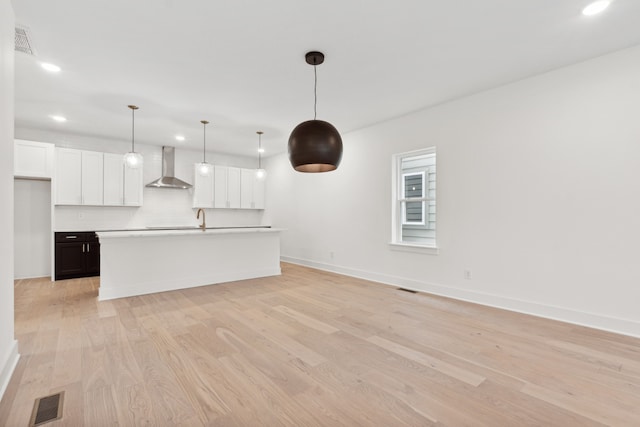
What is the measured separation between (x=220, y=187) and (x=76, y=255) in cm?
310

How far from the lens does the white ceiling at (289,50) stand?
2.36 metres

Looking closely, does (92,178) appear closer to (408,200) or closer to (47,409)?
(47,409)

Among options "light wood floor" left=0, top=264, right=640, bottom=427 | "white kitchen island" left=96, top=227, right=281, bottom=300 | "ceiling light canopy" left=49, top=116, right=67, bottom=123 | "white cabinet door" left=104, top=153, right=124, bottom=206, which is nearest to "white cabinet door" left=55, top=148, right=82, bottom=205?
"white cabinet door" left=104, top=153, right=124, bottom=206

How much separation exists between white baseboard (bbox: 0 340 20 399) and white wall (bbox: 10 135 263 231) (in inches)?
161

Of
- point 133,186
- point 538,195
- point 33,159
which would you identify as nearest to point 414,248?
point 538,195

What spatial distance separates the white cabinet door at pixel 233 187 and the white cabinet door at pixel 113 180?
2.25 m

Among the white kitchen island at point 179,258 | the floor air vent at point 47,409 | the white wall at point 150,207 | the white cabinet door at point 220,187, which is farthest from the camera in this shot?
the white cabinet door at point 220,187

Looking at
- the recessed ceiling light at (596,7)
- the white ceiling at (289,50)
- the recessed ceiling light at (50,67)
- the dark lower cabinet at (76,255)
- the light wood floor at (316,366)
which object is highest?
the recessed ceiling light at (596,7)

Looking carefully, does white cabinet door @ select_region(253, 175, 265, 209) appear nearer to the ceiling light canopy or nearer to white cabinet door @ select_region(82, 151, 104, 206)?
white cabinet door @ select_region(82, 151, 104, 206)

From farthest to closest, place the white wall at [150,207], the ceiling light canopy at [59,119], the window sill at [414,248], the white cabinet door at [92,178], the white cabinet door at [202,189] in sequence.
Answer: the white cabinet door at [202,189] < the white wall at [150,207] < the white cabinet door at [92,178] < the ceiling light canopy at [59,119] < the window sill at [414,248]

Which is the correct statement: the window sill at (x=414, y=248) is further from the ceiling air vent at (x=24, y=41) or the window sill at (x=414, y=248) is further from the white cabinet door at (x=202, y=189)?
the ceiling air vent at (x=24, y=41)

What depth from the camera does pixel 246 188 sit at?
308 inches

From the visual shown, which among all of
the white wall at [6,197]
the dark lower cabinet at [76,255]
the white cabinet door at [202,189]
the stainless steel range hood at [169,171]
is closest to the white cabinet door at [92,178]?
the dark lower cabinet at [76,255]

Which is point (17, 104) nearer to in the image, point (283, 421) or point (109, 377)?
point (109, 377)
